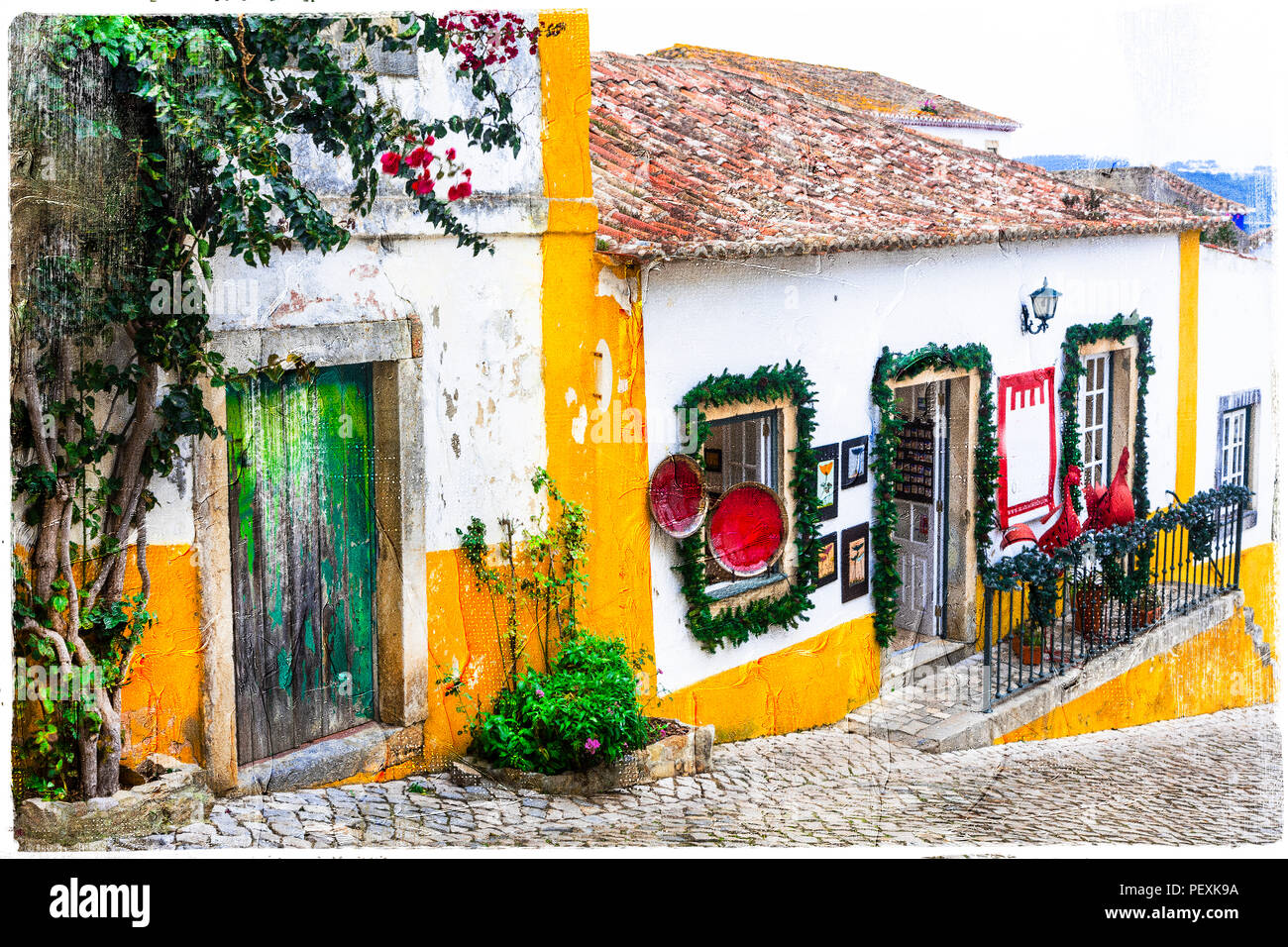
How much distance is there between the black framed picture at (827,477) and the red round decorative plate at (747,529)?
434 millimetres

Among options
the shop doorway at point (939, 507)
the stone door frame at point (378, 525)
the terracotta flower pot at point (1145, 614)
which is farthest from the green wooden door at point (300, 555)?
the terracotta flower pot at point (1145, 614)

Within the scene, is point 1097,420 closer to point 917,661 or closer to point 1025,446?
point 1025,446

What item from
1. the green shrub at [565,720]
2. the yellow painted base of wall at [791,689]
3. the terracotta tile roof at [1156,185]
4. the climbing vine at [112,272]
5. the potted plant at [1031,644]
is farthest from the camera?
the potted plant at [1031,644]

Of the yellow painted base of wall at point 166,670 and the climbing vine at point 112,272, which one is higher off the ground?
the climbing vine at point 112,272

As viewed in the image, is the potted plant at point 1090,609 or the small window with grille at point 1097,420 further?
the small window with grille at point 1097,420

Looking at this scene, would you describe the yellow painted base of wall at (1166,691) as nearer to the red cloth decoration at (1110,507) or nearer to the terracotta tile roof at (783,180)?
the red cloth decoration at (1110,507)

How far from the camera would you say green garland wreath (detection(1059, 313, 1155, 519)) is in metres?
8.71

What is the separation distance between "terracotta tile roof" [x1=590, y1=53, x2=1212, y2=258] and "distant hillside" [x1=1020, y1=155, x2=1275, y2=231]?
49 cm

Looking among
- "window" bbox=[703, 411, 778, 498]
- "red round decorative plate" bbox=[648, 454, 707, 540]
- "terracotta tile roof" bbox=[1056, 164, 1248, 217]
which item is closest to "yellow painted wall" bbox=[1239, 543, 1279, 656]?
"terracotta tile roof" bbox=[1056, 164, 1248, 217]

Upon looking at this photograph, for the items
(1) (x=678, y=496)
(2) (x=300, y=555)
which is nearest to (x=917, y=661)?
(1) (x=678, y=496)

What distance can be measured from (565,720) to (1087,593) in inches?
164

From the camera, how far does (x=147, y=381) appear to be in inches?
209

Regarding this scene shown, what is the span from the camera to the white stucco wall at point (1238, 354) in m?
6.76

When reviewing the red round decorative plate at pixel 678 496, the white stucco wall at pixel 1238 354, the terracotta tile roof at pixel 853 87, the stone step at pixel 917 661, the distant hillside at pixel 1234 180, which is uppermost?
the terracotta tile roof at pixel 853 87
